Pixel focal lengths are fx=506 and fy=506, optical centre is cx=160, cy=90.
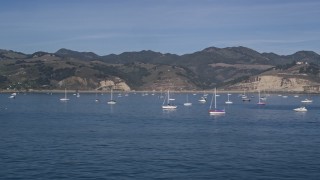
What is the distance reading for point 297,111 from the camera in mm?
95750

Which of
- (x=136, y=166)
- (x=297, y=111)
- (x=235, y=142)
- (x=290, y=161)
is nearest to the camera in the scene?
(x=136, y=166)

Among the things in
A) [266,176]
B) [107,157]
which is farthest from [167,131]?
[266,176]

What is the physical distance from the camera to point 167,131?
177 ft

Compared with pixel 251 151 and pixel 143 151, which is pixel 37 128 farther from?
pixel 251 151

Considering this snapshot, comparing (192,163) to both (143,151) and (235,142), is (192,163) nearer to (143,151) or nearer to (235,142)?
(143,151)

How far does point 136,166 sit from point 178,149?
26.1 ft

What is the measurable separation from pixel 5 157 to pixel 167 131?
73.5 ft

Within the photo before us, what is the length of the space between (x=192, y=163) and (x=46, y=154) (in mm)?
10698

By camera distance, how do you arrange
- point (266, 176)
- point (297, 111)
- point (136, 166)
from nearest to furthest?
1. point (266, 176)
2. point (136, 166)
3. point (297, 111)

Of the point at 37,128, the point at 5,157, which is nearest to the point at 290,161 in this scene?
the point at 5,157

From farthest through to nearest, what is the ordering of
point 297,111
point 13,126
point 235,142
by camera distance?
point 297,111 → point 13,126 → point 235,142

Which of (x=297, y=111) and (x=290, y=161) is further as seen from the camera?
Answer: (x=297, y=111)

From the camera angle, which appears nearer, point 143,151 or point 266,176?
point 266,176

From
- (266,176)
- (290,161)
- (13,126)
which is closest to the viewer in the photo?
(266,176)
